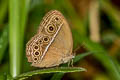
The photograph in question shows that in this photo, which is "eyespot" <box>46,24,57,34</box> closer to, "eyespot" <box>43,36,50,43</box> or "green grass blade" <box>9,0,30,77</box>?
"eyespot" <box>43,36,50,43</box>

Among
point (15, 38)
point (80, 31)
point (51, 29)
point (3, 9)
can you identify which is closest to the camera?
point (51, 29)

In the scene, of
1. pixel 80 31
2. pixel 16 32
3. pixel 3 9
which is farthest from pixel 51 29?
pixel 80 31

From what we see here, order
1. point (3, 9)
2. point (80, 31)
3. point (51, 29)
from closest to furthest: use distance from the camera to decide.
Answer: point (51, 29), point (3, 9), point (80, 31)

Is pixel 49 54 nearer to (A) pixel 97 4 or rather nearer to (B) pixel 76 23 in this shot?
(B) pixel 76 23

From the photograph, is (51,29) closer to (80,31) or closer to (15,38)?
(15,38)

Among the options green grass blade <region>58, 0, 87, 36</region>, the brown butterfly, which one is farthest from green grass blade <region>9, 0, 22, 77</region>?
green grass blade <region>58, 0, 87, 36</region>

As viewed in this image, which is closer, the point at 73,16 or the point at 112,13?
the point at 73,16
